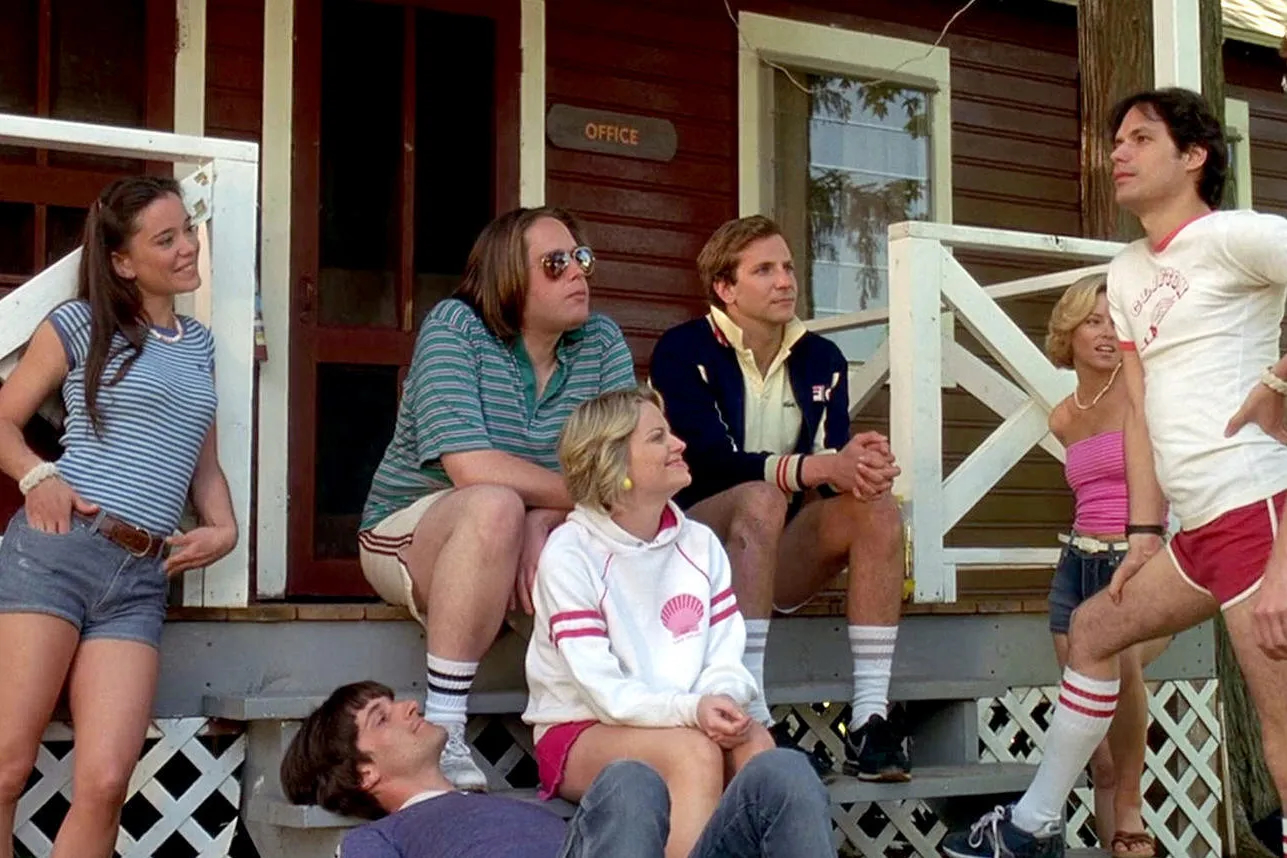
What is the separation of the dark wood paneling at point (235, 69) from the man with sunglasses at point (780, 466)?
206cm

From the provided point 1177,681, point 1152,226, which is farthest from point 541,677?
point 1177,681

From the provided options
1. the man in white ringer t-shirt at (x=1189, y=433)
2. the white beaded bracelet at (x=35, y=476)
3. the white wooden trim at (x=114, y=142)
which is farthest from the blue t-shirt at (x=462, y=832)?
the white wooden trim at (x=114, y=142)

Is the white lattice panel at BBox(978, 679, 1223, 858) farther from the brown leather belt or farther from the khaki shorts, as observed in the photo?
the brown leather belt

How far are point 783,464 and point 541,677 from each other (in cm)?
90

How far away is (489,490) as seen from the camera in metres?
3.33

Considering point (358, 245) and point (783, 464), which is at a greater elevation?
point (358, 245)

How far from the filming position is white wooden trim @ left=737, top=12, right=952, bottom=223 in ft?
21.4

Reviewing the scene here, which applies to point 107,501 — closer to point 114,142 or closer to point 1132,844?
point 114,142

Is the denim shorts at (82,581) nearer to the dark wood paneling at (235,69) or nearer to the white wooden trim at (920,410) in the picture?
the white wooden trim at (920,410)

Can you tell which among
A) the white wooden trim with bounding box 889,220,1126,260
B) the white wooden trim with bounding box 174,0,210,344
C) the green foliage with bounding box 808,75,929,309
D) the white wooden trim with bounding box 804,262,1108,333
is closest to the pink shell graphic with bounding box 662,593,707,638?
the white wooden trim with bounding box 889,220,1126,260

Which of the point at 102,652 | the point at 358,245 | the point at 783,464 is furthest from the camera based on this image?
the point at 358,245

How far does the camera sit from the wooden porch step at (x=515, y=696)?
3.38 metres

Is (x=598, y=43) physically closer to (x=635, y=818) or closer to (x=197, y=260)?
(x=197, y=260)

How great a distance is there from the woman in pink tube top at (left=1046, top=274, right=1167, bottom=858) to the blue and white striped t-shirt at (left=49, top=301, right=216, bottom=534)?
2121mm
